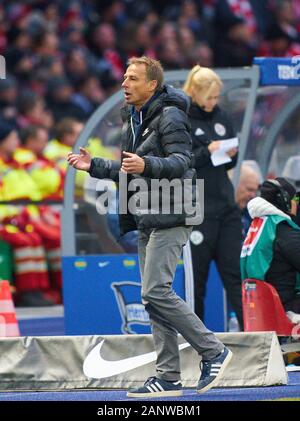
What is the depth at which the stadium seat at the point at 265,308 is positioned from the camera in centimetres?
888

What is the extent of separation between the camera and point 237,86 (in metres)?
10.9

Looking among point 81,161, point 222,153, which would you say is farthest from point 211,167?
point 81,161

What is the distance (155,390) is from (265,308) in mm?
1436

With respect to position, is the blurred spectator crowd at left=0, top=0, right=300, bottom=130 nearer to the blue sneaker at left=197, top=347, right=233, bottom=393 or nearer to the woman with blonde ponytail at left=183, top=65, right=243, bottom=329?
the woman with blonde ponytail at left=183, top=65, right=243, bottom=329

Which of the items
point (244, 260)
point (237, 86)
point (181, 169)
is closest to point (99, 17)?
point (237, 86)

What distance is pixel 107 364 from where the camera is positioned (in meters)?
8.48

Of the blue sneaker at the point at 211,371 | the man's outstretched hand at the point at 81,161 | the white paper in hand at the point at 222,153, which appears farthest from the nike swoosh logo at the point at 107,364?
the white paper in hand at the point at 222,153

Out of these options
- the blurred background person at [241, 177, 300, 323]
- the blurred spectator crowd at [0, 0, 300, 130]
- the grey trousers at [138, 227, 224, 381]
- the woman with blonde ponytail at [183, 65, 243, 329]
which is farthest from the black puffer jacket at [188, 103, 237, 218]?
the blurred spectator crowd at [0, 0, 300, 130]

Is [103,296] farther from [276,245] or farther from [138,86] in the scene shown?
[138,86]

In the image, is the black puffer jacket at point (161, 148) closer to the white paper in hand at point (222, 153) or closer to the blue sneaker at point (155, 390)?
the blue sneaker at point (155, 390)

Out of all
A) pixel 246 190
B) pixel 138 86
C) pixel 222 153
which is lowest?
pixel 246 190

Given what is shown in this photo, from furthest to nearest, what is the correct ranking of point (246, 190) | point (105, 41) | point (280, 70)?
point (105, 41) → point (246, 190) → point (280, 70)

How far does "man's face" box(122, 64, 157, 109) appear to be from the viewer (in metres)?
7.83
